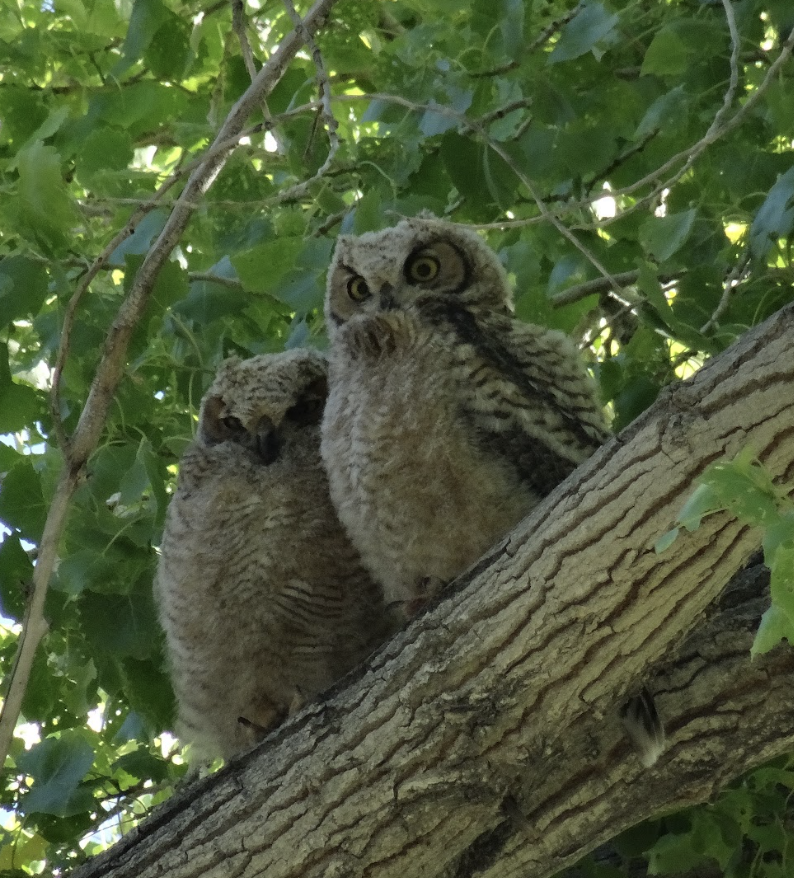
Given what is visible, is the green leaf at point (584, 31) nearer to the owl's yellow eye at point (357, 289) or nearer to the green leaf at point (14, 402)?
the owl's yellow eye at point (357, 289)

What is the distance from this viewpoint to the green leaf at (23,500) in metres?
2.32

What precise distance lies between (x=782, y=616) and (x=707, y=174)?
4.95 ft

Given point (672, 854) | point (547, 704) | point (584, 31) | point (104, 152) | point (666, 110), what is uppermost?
point (104, 152)

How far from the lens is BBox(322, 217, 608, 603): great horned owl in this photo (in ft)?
6.77

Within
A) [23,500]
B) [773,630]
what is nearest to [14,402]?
[23,500]

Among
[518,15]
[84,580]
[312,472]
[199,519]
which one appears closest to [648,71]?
[518,15]

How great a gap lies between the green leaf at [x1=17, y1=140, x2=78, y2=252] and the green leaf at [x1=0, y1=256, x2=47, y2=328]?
0.06 m

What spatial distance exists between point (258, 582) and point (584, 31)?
47.1 inches

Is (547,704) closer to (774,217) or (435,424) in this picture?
(435,424)

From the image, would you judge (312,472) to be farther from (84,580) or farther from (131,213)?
(131,213)

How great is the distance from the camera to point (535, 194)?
2.10 meters

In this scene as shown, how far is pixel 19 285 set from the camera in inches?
85.6

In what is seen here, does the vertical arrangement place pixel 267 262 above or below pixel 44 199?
below

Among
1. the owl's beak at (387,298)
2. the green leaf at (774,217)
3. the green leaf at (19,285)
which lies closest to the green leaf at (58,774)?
the green leaf at (19,285)
